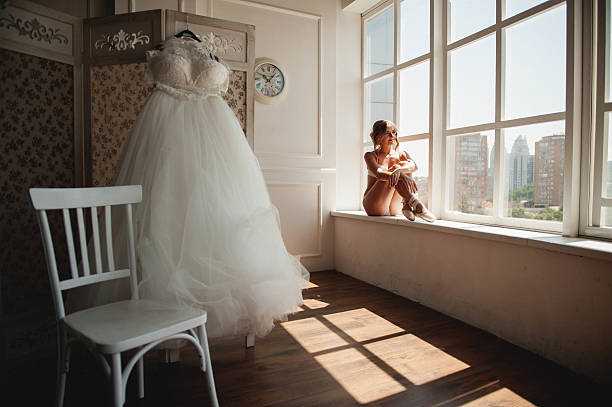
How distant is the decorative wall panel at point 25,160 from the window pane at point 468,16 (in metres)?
2.88

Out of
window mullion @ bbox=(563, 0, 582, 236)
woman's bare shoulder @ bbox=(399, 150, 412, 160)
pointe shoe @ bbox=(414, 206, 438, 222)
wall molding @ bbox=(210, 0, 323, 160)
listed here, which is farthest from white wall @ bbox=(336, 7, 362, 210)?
window mullion @ bbox=(563, 0, 582, 236)

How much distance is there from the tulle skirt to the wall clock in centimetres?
147

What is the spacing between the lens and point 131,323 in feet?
4.22

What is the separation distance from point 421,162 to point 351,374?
6.87 feet

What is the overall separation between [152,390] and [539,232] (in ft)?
7.68

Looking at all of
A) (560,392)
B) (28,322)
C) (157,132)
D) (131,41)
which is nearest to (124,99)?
(131,41)

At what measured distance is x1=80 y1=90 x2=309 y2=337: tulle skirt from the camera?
1.66 metres

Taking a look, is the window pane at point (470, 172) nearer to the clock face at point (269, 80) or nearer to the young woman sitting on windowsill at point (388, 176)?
the young woman sitting on windowsill at point (388, 176)

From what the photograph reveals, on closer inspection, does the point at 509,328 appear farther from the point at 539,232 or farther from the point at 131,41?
the point at 131,41

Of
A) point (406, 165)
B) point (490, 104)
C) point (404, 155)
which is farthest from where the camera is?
point (404, 155)

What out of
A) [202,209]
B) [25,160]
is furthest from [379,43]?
[25,160]

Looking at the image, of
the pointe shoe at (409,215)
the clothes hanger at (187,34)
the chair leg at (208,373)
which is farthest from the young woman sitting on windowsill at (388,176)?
the chair leg at (208,373)

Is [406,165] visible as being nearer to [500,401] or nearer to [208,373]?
[500,401]

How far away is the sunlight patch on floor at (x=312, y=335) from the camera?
218 cm
